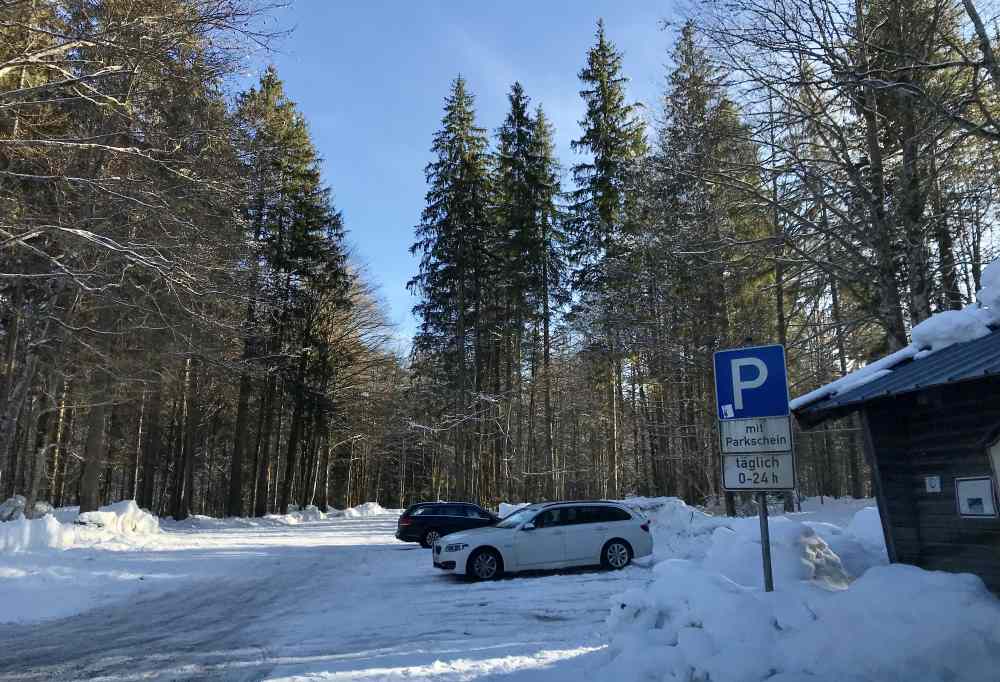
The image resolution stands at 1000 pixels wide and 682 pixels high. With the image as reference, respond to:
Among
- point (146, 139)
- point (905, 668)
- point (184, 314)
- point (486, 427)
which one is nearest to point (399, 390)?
point (486, 427)

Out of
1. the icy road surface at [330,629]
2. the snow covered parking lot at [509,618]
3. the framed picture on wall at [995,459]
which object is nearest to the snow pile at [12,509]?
the snow covered parking lot at [509,618]

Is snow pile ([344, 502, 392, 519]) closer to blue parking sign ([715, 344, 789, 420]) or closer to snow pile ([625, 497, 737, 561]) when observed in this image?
snow pile ([625, 497, 737, 561])

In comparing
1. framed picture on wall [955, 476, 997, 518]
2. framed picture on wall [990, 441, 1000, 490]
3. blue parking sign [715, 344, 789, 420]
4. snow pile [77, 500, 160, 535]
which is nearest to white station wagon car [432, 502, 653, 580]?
framed picture on wall [955, 476, 997, 518]

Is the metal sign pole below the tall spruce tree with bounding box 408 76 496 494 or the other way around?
below

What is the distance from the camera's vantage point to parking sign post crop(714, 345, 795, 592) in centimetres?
596

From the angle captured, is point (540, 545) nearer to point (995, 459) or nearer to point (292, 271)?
point (995, 459)

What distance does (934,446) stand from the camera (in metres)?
7.00

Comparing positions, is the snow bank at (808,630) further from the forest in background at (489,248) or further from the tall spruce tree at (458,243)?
the tall spruce tree at (458,243)

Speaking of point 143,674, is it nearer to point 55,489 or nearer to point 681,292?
point 681,292

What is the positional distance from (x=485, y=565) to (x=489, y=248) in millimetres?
21715

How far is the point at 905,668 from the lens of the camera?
4.94m

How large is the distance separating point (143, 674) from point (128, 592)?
6222 mm

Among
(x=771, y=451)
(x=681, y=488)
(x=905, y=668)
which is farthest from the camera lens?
(x=681, y=488)

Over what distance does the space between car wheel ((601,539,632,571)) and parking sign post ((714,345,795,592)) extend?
25.5 ft
